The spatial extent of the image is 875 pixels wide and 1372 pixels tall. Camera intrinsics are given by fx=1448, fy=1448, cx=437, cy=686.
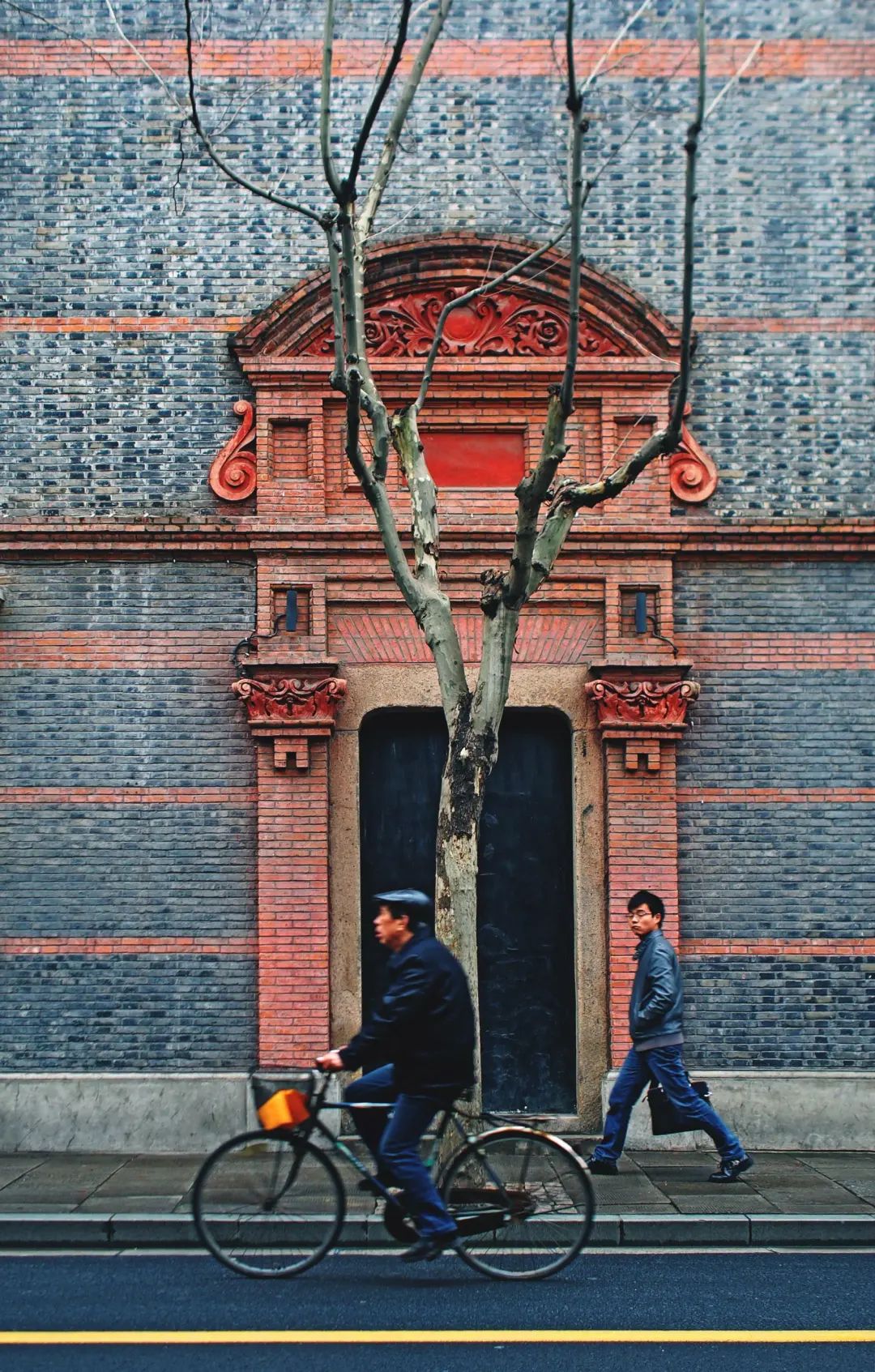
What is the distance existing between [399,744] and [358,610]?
3.58 ft

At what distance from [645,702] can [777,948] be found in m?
2.10

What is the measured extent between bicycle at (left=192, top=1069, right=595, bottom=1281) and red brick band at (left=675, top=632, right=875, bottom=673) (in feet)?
16.7

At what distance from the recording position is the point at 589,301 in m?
11.3

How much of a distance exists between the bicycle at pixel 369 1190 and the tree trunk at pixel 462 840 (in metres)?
1.64

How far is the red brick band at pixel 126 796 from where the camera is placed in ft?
35.7

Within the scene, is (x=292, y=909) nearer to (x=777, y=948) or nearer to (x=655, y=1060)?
(x=655, y=1060)

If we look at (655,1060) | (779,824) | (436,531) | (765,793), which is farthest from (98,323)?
(655,1060)

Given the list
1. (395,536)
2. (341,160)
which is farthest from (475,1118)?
(341,160)

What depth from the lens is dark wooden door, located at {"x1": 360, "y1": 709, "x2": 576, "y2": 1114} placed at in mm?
11039

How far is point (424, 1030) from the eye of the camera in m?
6.68

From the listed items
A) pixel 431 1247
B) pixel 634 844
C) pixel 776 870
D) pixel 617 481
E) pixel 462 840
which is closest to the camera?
pixel 431 1247

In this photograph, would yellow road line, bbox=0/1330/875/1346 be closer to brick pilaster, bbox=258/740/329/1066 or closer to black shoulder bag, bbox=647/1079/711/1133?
black shoulder bag, bbox=647/1079/711/1133

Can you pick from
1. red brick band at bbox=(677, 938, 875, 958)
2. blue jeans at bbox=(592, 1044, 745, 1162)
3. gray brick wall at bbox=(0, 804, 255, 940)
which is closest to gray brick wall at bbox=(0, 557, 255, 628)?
gray brick wall at bbox=(0, 804, 255, 940)

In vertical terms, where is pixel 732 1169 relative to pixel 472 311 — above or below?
below
